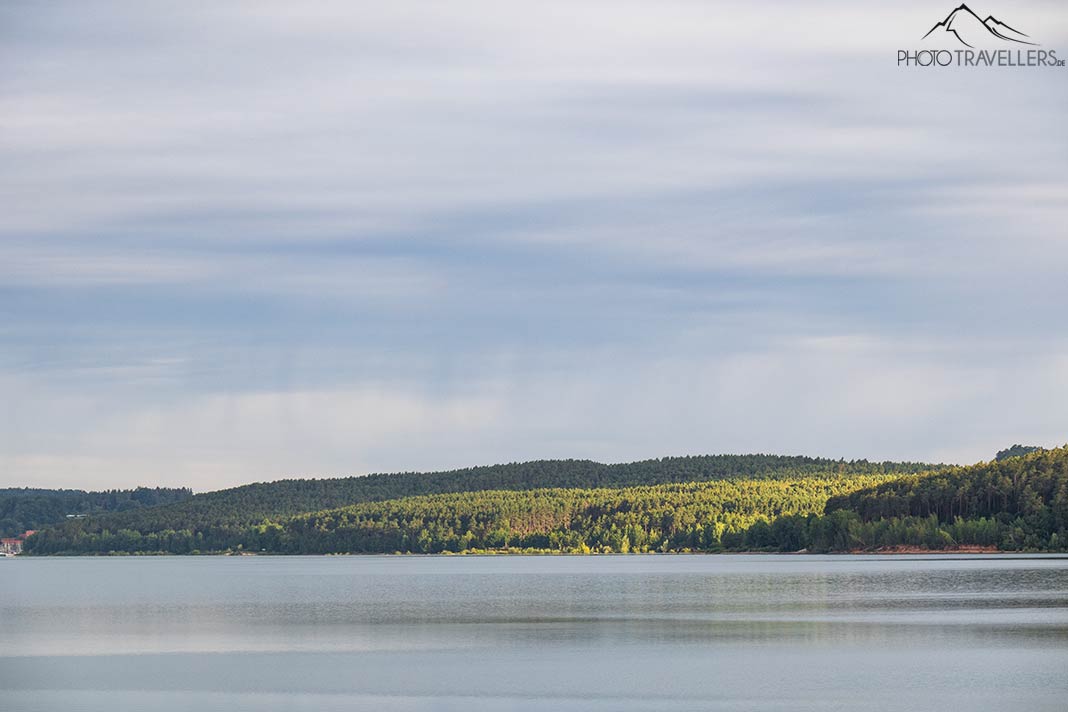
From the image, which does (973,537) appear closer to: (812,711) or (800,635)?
(800,635)

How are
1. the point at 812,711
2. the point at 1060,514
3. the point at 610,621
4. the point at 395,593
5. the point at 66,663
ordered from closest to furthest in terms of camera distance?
the point at 812,711 → the point at 66,663 → the point at 610,621 → the point at 395,593 → the point at 1060,514

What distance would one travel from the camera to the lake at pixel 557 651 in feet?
151

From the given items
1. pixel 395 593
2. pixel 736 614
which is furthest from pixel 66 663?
pixel 395 593

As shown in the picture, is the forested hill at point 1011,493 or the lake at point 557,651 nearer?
the lake at point 557,651

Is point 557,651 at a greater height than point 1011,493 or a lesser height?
lesser

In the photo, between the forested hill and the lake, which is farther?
the forested hill

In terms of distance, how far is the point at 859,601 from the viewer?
295ft

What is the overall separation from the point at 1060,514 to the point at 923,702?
488ft

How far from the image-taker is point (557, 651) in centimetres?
5975

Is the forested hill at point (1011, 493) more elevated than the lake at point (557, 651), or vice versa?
the forested hill at point (1011, 493)

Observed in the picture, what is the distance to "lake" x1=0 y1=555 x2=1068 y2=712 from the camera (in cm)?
4606

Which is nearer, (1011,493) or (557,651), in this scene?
(557,651)

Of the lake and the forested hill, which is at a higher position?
the forested hill

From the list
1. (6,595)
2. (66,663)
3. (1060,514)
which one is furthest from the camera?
(1060,514)
